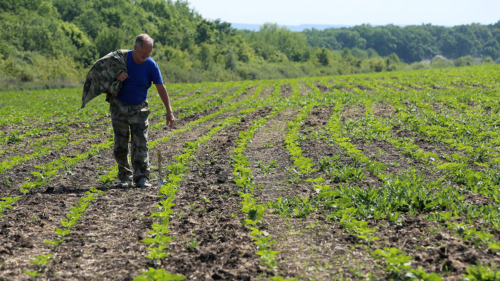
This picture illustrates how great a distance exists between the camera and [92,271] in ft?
11.7

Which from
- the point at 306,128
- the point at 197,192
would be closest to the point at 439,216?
the point at 197,192

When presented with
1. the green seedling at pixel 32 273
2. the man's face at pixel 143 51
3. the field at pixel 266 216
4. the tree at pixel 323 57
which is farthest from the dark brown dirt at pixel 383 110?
the tree at pixel 323 57

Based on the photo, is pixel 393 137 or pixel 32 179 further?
pixel 393 137

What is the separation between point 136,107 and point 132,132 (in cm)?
39

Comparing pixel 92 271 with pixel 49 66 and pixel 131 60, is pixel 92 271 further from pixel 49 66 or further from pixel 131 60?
pixel 49 66

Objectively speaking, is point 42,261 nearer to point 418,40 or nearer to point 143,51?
point 143,51

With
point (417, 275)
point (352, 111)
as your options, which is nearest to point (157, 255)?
point (417, 275)

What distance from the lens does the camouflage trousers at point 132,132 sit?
5.90 metres

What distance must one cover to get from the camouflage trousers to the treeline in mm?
157783

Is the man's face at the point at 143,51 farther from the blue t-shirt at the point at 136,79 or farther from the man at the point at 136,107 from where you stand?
the blue t-shirt at the point at 136,79

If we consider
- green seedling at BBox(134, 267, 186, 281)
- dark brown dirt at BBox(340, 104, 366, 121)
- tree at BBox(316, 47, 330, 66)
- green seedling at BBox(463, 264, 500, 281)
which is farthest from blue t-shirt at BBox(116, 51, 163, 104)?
tree at BBox(316, 47, 330, 66)

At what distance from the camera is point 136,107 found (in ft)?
19.4

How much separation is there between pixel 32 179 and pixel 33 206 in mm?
1738

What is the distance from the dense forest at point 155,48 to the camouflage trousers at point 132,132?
3177 centimetres
